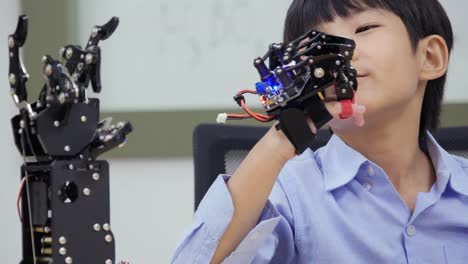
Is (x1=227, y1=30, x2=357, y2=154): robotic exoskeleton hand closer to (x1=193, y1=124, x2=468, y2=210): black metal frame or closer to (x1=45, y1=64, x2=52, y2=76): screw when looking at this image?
(x1=45, y1=64, x2=52, y2=76): screw

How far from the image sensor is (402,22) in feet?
3.06

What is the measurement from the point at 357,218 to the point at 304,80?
1.16 ft

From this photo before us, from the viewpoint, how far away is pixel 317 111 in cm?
65

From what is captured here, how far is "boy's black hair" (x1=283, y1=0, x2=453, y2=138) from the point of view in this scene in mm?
901

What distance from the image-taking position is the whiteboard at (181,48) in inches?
62.6

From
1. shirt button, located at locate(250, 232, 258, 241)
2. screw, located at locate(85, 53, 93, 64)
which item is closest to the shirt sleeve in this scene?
shirt button, located at locate(250, 232, 258, 241)

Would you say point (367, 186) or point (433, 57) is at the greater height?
point (433, 57)

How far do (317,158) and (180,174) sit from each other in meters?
0.70

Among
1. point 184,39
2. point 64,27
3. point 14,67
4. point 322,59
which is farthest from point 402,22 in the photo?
point 64,27

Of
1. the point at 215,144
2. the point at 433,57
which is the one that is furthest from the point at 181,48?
the point at 433,57

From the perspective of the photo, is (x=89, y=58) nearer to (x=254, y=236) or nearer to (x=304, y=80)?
(x=304, y=80)

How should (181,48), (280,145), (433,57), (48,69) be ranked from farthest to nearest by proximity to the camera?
(181,48) → (433,57) → (280,145) → (48,69)

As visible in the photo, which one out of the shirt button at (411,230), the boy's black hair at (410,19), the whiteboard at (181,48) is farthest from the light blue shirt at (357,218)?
the whiteboard at (181,48)

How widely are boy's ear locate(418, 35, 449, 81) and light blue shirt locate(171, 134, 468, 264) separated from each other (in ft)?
0.45
